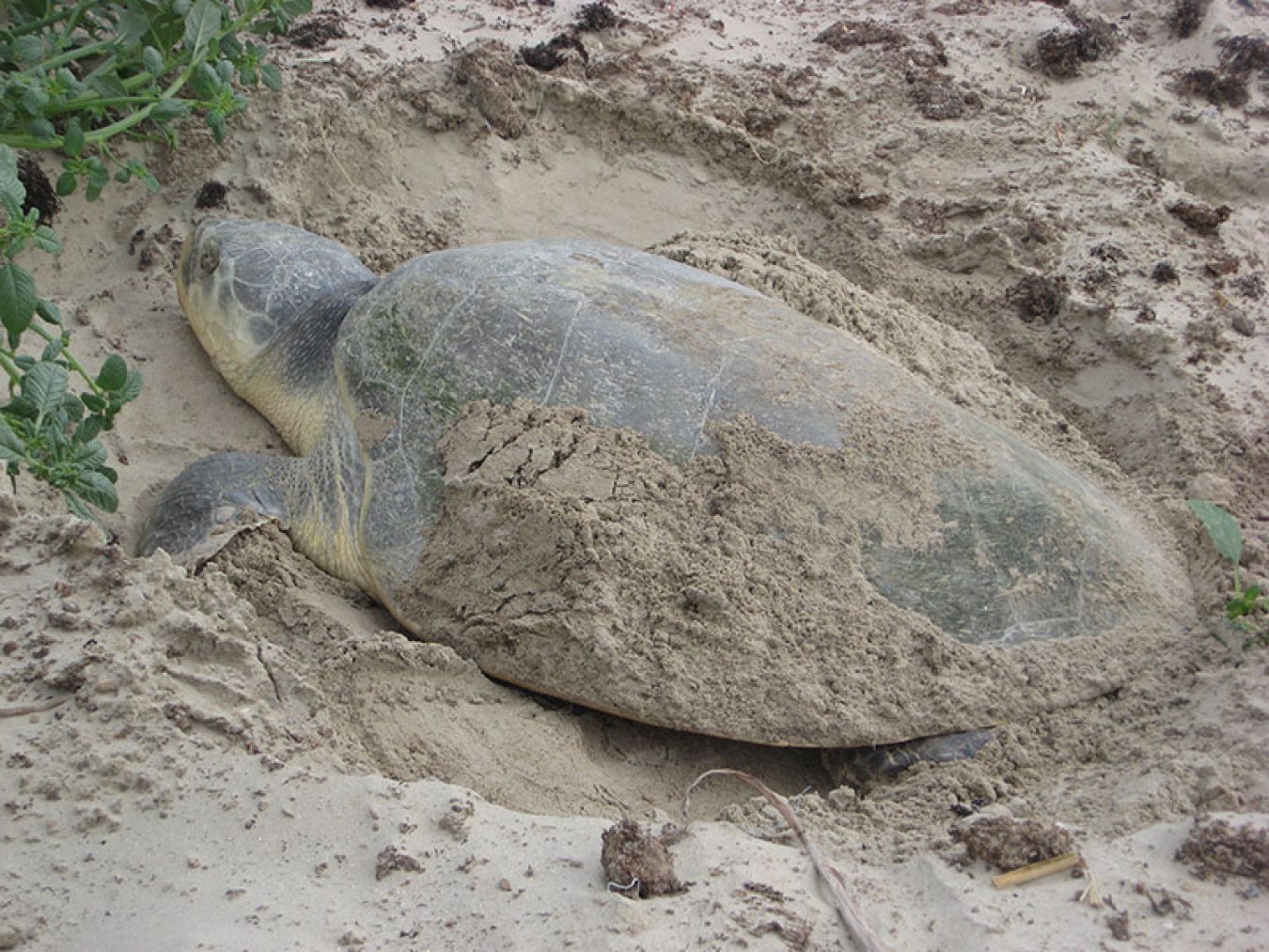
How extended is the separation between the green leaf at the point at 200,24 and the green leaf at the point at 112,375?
85 cm

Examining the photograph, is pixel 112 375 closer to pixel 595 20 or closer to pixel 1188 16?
pixel 595 20

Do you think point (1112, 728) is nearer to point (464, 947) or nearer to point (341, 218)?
point (464, 947)

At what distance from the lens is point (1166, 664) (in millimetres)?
2047

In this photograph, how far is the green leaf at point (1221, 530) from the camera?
2.11 metres

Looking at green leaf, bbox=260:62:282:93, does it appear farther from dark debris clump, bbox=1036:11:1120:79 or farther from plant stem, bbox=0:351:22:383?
dark debris clump, bbox=1036:11:1120:79

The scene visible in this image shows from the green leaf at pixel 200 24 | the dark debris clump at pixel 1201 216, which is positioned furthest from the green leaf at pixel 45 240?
the dark debris clump at pixel 1201 216

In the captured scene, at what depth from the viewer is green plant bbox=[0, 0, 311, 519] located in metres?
2.08

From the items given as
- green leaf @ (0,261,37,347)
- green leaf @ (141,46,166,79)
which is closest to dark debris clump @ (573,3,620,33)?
green leaf @ (141,46,166,79)

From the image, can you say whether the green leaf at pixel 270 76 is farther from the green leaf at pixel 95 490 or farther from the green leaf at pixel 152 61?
the green leaf at pixel 95 490

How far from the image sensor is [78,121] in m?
2.63

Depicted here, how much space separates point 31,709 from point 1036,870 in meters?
1.44

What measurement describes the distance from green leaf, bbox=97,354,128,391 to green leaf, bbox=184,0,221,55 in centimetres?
85

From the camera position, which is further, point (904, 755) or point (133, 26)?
point (133, 26)

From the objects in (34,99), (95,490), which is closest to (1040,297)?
(95,490)
